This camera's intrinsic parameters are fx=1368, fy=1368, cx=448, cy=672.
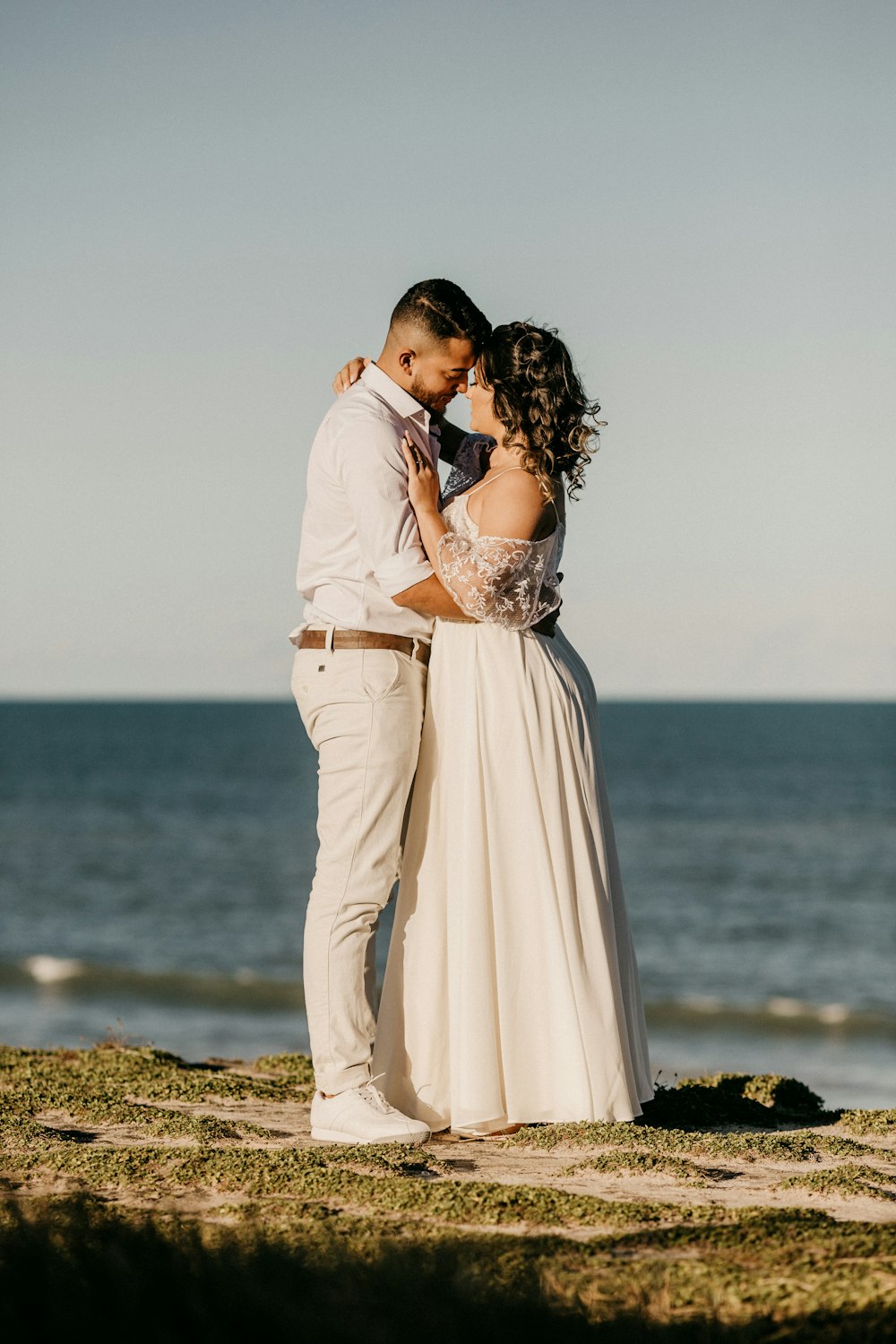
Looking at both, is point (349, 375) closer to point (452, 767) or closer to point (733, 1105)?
point (452, 767)

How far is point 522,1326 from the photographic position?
8.41ft

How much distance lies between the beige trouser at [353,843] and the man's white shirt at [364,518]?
0.52 ft

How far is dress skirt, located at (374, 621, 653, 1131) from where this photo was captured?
4.62 metres

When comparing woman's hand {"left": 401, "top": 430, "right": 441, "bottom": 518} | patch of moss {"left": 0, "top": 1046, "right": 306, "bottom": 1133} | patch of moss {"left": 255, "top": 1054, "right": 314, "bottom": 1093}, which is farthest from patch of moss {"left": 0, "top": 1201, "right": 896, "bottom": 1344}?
patch of moss {"left": 255, "top": 1054, "right": 314, "bottom": 1093}

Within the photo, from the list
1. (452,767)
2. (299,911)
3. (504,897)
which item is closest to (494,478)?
(452,767)

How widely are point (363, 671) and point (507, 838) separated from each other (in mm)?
759

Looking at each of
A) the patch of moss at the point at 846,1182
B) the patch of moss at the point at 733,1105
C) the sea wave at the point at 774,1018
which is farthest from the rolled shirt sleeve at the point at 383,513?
the sea wave at the point at 774,1018

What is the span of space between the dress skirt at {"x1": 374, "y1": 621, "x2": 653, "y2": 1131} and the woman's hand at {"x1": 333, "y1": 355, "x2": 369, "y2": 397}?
3.31 feet

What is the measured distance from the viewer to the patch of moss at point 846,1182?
12.4 feet

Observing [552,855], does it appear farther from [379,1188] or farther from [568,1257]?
[568,1257]

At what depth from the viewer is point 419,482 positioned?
179 inches

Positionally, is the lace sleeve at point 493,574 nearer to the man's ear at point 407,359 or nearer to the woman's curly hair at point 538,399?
the woman's curly hair at point 538,399

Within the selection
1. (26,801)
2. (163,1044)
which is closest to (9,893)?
(163,1044)

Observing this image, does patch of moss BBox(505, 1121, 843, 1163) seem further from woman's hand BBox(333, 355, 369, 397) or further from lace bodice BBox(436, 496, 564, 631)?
woman's hand BBox(333, 355, 369, 397)
